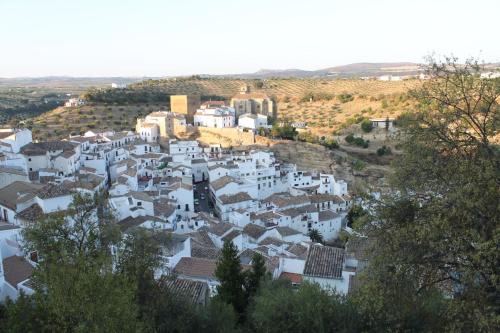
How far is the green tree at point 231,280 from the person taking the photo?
46.2 ft

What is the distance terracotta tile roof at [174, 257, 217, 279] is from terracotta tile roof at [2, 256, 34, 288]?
14.9ft

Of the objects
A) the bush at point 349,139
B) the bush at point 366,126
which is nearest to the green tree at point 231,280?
the bush at point 349,139

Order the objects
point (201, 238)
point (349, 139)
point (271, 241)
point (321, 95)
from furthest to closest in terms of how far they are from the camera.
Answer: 1. point (321, 95)
2. point (349, 139)
3. point (271, 241)
4. point (201, 238)

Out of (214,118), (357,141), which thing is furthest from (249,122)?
(357,141)

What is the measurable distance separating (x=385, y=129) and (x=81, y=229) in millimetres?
46870

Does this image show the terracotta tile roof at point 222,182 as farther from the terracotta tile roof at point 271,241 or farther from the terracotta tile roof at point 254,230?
the terracotta tile roof at point 271,241

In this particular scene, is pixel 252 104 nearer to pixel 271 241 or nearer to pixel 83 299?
pixel 271 241

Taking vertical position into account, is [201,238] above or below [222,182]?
below

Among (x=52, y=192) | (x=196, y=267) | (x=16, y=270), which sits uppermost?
(x=52, y=192)

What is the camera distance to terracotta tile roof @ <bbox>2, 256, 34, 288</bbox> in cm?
1339

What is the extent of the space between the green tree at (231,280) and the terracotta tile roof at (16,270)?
17.6 feet

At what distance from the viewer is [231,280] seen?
14375 millimetres

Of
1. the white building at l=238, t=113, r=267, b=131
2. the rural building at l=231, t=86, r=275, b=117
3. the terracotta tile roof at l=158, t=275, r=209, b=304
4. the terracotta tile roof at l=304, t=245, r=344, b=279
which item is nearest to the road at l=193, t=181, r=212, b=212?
the white building at l=238, t=113, r=267, b=131

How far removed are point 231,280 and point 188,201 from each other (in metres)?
14.4
